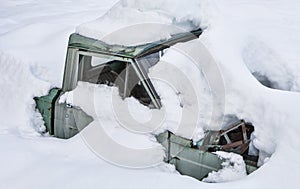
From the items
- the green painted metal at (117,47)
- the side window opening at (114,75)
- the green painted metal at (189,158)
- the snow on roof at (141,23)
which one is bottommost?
the green painted metal at (189,158)

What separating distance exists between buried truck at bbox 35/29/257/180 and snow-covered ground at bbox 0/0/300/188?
12cm

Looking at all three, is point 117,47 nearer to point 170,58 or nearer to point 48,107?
point 170,58

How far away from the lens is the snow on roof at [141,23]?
3.24 meters

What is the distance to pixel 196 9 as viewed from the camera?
3.95 metres

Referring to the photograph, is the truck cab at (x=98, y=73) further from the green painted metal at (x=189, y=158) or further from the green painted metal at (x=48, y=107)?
the green painted metal at (x=189, y=158)

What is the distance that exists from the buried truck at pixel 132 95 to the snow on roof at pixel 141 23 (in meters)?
0.08

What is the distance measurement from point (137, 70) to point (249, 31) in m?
1.86

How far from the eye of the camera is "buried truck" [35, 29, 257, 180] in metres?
2.85

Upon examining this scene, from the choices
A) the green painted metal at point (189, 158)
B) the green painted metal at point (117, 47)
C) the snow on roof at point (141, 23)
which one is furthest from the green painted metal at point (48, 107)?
the green painted metal at point (189, 158)

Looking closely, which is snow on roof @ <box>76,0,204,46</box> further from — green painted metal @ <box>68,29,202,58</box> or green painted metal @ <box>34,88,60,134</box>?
green painted metal @ <box>34,88,60,134</box>

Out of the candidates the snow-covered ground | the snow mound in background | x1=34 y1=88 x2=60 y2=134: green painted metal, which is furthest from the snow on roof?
the snow mound in background

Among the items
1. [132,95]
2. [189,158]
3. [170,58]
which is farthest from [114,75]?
[189,158]

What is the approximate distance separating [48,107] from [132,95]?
35.7 inches

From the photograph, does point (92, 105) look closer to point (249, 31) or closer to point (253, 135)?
point (253, 135)
